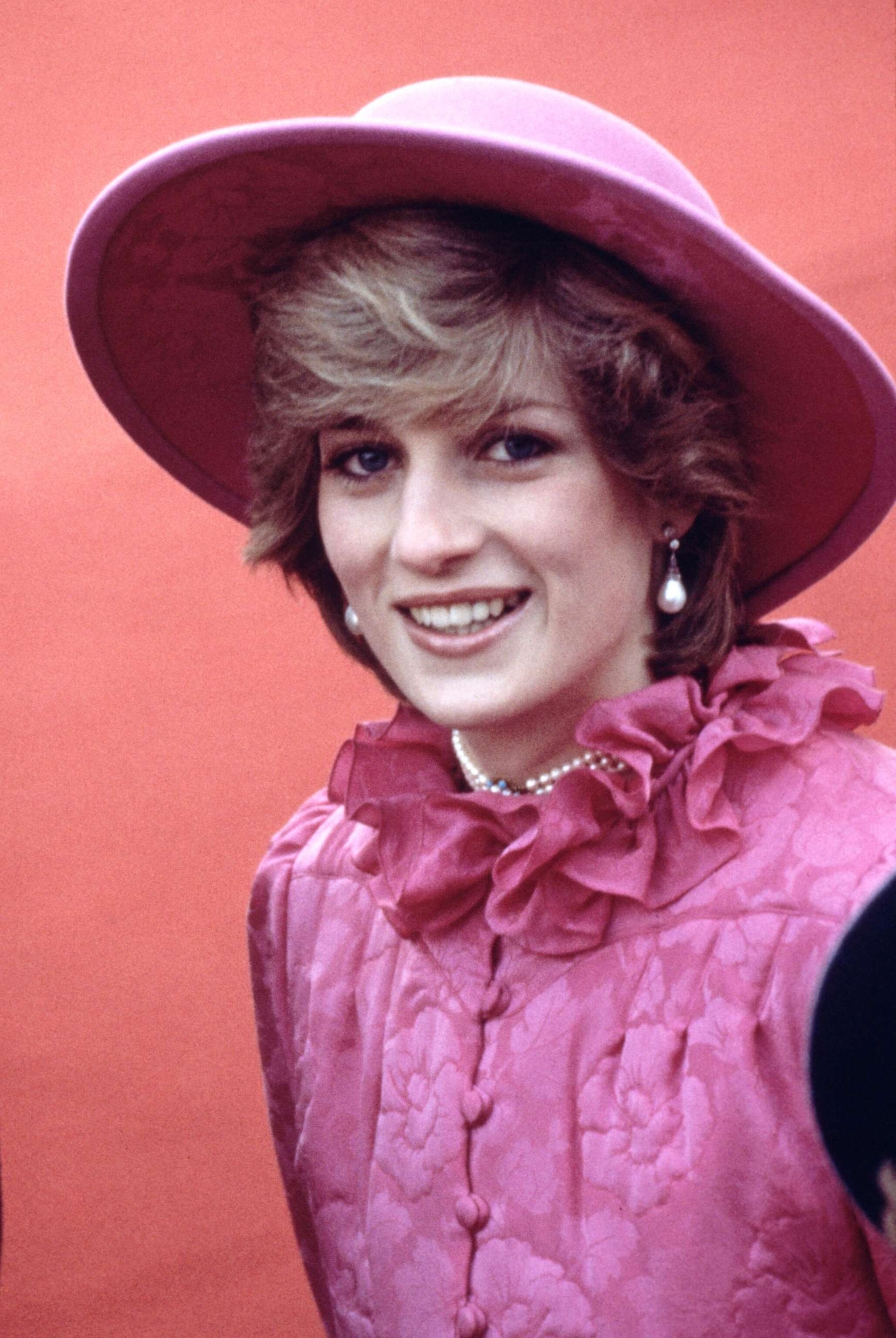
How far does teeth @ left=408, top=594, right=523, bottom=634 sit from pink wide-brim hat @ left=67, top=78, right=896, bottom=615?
0.26 metres

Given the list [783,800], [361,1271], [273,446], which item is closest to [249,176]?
[273,446]

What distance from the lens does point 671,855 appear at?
118 centimetres

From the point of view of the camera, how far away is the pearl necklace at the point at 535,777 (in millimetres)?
1260

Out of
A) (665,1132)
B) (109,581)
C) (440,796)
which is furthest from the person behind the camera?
(109,581)

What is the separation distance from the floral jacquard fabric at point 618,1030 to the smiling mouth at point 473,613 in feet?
0.34

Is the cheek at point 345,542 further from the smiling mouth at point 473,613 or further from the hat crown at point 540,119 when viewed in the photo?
the hat crown at point 540,119

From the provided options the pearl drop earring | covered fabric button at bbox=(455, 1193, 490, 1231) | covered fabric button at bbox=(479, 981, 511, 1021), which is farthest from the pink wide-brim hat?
covered fabric button at bbox=(455, 1193, 490, 1231)

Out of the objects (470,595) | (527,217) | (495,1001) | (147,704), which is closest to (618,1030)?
(495,1001)

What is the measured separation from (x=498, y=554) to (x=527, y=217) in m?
0.24

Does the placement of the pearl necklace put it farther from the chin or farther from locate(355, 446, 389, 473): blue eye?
locate(355, 446, 389, 473): blue eye

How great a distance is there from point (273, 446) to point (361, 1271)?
27.0 inches

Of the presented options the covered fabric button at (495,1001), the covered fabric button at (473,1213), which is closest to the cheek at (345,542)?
the covered fabric button at (495,1001)

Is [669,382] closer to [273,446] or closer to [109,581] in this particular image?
[273,446]

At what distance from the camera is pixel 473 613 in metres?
1.20
